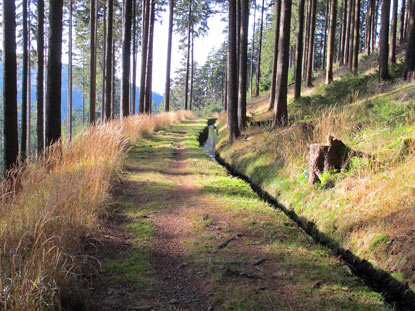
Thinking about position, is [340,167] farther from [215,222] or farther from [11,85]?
[11,85]

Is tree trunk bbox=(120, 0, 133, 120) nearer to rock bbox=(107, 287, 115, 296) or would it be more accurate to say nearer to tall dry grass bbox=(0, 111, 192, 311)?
tall dry grass bbox=(0, 111, 192, 311)

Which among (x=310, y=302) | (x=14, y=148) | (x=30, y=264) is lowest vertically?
(x=310, y=302)

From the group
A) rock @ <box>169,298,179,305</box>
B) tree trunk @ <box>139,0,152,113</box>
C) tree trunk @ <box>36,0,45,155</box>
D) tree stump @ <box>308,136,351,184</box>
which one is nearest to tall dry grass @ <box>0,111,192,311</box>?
A: rock @ <box>169,298,179,305</box>

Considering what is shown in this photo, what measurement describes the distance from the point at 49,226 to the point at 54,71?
4.45 m

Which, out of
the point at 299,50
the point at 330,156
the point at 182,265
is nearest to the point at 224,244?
the point at 182,265

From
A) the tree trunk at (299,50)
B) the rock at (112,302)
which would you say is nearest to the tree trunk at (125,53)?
the tree trunk at (299,50)

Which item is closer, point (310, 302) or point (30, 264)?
point (30, 264)

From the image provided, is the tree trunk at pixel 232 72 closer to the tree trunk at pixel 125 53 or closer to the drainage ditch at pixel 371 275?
the tree trunk at pixel 125 53

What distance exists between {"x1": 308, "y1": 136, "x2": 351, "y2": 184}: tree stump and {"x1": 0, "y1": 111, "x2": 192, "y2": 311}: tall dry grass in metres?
3.96

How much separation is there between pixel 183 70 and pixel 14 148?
6619cm

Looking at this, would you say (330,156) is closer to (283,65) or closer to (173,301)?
(173,301)

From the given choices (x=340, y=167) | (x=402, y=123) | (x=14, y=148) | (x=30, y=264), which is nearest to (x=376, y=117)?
(x=402, y=123)

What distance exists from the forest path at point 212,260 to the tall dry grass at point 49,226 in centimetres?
39

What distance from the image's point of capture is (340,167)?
6355mm
